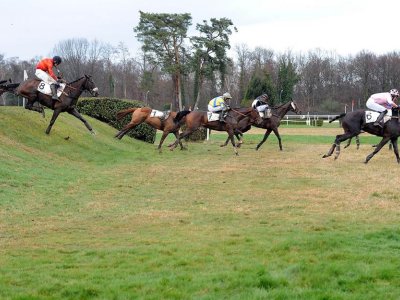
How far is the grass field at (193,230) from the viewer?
5.88 m

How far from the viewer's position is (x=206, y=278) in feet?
19.9

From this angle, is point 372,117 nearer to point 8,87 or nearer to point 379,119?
point 379,119

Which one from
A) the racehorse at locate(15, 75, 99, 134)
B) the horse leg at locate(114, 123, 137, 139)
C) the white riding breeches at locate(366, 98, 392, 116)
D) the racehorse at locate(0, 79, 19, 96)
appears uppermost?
the racehorse at locate(0, 79, 19, 96)

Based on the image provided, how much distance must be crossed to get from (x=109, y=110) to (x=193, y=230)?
20.5 meters

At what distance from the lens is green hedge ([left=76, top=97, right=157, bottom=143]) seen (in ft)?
93.2

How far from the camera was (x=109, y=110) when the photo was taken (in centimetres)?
2864

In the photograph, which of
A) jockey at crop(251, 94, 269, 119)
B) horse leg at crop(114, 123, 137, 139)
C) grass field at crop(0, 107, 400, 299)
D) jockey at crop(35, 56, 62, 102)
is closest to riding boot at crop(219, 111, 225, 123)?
jockey at crop(251, 94, 269, 119)

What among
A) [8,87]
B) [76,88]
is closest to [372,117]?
[76,88]

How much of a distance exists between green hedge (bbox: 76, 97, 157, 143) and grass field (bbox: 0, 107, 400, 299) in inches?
394

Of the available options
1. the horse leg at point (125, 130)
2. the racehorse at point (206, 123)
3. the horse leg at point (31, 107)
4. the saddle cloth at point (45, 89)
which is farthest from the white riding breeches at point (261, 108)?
the horse leg at point (31, 107)

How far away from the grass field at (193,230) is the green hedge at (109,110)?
10019mm

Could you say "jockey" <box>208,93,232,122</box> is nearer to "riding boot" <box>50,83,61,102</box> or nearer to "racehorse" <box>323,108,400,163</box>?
"racehorse" <box>323,108,400,163</box>

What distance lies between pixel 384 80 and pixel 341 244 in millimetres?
77225

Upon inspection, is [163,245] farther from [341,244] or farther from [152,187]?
[152,187]
